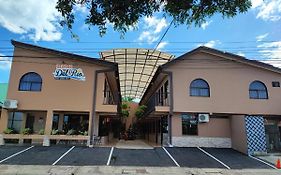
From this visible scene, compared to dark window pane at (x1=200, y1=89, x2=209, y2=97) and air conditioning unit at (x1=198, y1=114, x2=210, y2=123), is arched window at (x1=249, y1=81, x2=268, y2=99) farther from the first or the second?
air conditioning unit at (x1=198, y1=114, x2=210, y2=123)

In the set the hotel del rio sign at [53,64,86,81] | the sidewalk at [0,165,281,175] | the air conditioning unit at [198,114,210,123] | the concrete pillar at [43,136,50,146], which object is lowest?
the sidewalk at [0,165,281,175]

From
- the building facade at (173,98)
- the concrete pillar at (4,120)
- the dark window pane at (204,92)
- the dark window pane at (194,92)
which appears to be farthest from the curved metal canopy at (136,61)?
the concrete pillar at (4,120)

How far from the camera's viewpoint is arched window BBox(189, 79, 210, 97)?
16875 millimetres

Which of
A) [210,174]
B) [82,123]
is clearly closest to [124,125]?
[82,123]

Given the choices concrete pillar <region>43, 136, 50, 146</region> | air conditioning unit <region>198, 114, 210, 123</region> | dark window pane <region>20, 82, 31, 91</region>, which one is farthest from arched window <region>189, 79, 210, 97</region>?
dark window pane <region>20, 82, 31, 91</region>

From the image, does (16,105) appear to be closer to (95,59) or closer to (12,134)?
(12,134)

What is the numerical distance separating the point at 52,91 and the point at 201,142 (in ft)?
35.3

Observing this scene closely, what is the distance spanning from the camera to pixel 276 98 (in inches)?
683

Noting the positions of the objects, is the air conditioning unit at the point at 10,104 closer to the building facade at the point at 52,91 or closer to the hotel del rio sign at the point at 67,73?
the building facade at the point at 52,91

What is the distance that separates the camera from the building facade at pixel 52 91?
15.6 metres

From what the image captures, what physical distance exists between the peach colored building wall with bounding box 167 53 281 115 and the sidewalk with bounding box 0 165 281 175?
592 cm

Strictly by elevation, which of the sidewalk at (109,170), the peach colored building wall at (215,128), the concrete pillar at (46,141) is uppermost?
the peach colored building wall at (215,128)

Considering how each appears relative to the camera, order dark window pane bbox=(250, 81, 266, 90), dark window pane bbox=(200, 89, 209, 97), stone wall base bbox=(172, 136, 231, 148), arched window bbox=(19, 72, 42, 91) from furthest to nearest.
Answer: dark window pane bbox=(250, 81, 266, 90) < dark window pane bbox=(200, 89, 209, 97) < arched window bbox=(19, 72, 42, 91) < stone wall base bbox=(172, 136, 231, 148)

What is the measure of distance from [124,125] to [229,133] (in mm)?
23092
